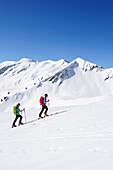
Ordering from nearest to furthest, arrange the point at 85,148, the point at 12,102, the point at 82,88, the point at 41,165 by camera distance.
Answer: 1. the point at 41,165
2. the point at 85,148
3. the point at 12,102
4. the point at 82,88

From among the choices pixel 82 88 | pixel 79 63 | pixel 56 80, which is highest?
pixel 79 63

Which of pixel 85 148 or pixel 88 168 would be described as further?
pixel 85 148

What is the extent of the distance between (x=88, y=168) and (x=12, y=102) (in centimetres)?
10210

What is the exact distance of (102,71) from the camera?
147 metres

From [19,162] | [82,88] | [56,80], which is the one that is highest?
[56,80]

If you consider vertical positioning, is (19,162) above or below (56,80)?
below

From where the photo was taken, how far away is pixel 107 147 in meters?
4.34

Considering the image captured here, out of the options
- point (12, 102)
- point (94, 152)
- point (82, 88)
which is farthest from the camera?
point (82, 88)

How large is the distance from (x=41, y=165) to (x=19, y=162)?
0.86 meters

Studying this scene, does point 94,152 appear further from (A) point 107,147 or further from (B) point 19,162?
(B) point 19,162

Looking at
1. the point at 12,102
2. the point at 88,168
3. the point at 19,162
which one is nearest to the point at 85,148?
the point at 88,168

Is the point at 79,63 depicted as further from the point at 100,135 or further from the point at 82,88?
the point at 100,135

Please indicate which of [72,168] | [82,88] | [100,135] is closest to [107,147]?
[100,135]

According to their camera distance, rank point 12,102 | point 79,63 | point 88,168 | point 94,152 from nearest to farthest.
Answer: point 88,168 → point 94,152 → point 12,102 → point 79,63
